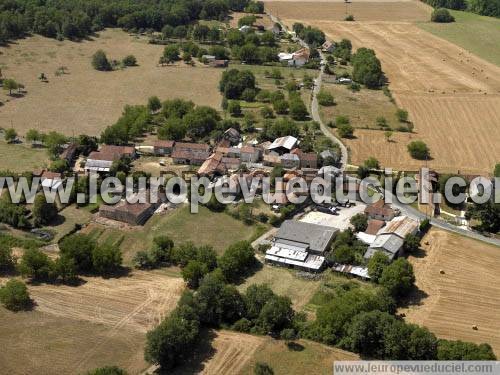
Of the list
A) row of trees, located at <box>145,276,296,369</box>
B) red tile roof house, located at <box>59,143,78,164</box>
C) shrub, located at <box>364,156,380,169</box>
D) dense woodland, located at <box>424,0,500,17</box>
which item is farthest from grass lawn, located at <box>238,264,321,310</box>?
dense woodland, located at <box>424,0,500,17</box>

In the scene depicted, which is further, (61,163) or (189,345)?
(61,163)

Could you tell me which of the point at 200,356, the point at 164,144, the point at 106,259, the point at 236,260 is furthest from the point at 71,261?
the point at 164,144

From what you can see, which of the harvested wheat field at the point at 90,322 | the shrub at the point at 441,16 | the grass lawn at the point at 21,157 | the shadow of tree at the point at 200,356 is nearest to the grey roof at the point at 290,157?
the harvested wheat field at the point at 90,322

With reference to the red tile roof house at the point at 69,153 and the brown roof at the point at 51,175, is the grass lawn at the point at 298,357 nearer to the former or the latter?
the brown roof at the point at 51,175

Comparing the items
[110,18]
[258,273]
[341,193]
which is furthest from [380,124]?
[110,18]

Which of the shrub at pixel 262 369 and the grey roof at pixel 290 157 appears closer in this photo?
the shrub at pixel 262 369

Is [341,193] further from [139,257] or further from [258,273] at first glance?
[139,257]
